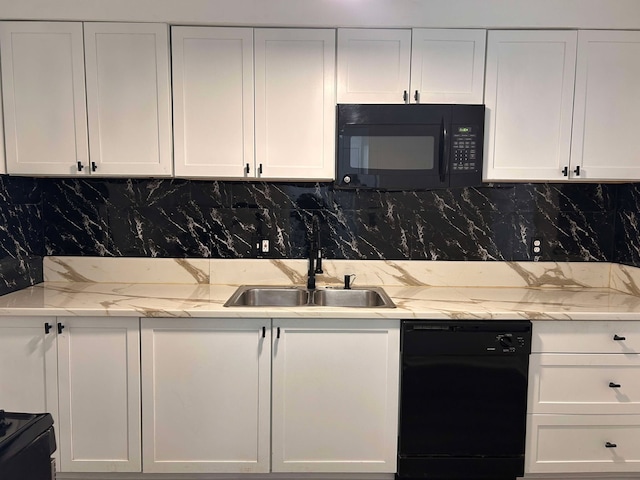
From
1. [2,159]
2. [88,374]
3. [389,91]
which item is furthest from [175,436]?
[389,91]

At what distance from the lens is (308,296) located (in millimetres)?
2398

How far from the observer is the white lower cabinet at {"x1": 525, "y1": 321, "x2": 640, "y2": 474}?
6.36 ft

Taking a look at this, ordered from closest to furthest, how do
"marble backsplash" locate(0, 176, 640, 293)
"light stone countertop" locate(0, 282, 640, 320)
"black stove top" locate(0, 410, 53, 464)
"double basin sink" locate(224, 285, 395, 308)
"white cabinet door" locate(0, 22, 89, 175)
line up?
"black stove top" locate(0, 410, 53, 464) → "light stone countertop" locate(0, 282, 640, 320) → "white cabinet door" locate(0, 22, 89, 175) → "double basin sink" locate(224, 285, 395, 308) → "marble backsplash" locate(0, 176, 640, 293)

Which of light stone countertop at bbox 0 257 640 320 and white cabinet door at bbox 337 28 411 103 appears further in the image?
white cabinet door at bbox 337 28 411 103

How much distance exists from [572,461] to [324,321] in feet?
4.42

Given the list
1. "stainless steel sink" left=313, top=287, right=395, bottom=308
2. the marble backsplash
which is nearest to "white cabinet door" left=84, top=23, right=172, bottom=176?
the marble backsplash

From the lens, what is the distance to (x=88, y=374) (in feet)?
6.34

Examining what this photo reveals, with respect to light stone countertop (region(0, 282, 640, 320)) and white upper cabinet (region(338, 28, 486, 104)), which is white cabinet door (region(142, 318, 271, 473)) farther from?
white upper cabinet (region(338, 28, 486, 104))

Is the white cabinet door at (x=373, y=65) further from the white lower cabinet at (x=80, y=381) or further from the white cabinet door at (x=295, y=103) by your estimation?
the white lower cabinet at (x=80, y=381)

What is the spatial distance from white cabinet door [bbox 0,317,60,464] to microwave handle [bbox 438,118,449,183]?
195 centimetres

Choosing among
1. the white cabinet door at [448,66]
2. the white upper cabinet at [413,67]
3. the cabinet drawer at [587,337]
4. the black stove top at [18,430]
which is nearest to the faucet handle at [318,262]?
the white upper cabinet at [413,67]

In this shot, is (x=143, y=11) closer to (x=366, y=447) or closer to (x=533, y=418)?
(x=366, y=447)

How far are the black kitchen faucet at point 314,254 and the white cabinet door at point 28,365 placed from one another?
4.15 ft

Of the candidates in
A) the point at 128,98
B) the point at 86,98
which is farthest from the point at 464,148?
the point at 86,98
